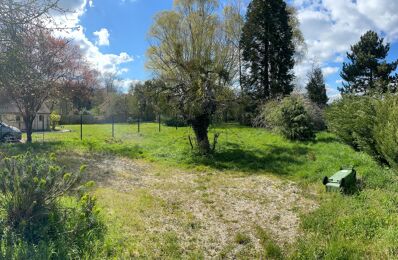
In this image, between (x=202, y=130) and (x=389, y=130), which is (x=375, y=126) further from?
(x=202, y=130)

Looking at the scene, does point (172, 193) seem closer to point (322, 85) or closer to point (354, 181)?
point (354, 181)

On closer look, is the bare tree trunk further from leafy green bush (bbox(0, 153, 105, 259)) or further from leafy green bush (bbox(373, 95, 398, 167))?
leafy green bush (bbox(0, 153, 105, 259))

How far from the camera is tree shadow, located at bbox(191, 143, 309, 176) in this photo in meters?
9.72

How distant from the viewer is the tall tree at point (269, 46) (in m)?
24.2

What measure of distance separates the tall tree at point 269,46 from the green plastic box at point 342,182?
17272mm

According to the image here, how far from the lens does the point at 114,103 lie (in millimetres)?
37531

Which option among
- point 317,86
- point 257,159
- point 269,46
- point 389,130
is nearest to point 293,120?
point 257,159

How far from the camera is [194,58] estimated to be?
13977 millimetres

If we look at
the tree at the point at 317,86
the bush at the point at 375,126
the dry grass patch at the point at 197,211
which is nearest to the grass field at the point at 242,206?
the dry grass patch at the point at 197,211

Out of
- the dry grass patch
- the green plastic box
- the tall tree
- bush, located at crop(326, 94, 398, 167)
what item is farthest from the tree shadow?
the tall tree

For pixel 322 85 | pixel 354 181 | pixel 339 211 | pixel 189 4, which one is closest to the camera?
pixel 339 211

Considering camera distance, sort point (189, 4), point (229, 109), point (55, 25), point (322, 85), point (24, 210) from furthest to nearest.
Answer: point (322, 85), point (189, 4), point (229, 109), point (24, 210), point (55, 25)

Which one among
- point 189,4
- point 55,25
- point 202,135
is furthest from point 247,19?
point 55,25

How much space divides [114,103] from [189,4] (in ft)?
76.9
